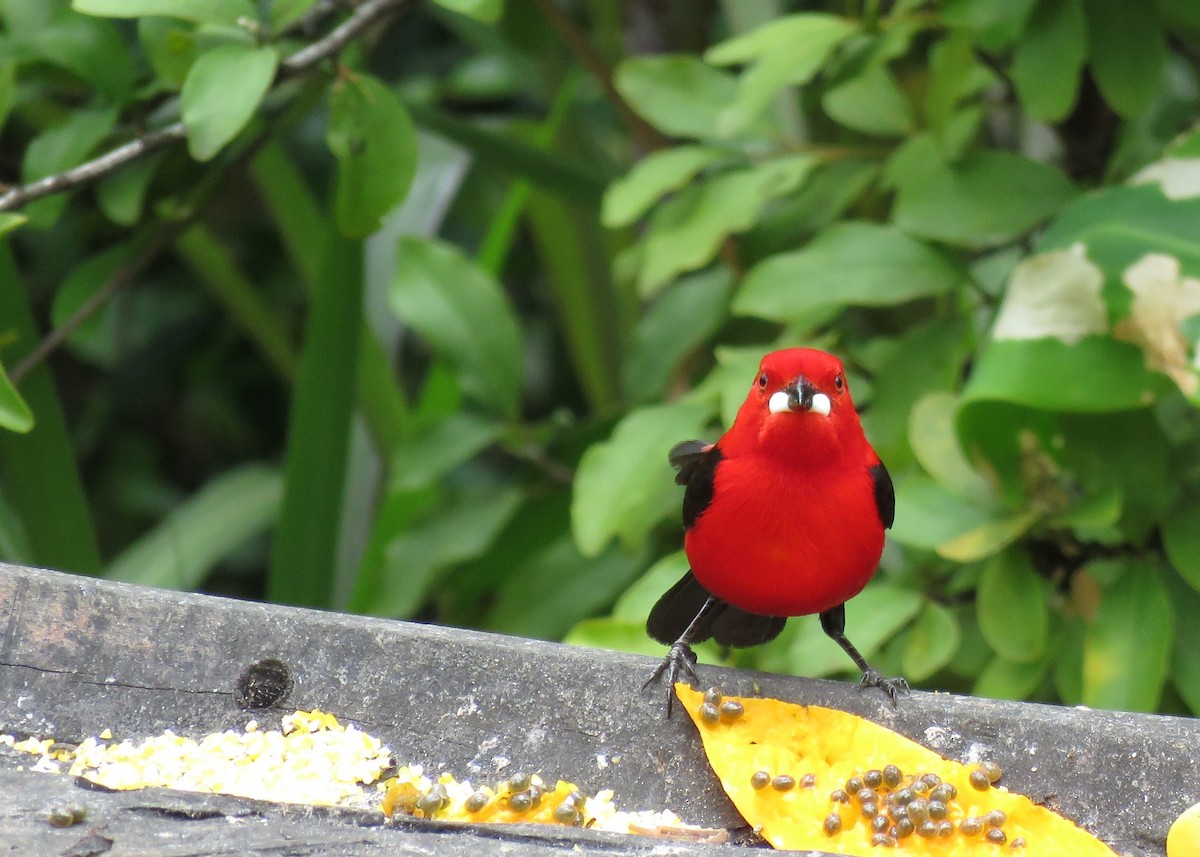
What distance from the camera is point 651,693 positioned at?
5.90ft

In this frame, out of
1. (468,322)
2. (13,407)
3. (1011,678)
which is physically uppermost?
(13,407)

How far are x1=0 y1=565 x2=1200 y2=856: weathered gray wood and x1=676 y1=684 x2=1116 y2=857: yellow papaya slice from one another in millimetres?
45

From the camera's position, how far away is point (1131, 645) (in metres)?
2.20

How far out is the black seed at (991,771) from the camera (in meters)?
1.67

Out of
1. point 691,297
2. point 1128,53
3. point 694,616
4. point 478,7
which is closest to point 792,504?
point 694,616

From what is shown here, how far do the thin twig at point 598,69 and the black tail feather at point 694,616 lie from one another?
5.50ft

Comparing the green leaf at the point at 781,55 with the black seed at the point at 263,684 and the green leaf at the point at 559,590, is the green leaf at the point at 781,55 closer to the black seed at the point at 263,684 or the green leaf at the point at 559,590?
the green leaf at the point at 559,590

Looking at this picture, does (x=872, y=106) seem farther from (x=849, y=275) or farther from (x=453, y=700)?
(x=453, y=700)

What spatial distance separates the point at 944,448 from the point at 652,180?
908 mm

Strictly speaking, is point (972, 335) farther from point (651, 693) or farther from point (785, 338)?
point (651, 693)

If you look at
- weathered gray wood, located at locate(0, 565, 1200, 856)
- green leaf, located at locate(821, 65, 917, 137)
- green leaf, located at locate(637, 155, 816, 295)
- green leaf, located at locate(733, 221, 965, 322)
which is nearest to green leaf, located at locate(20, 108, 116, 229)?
weathered gray wood, located at locate(0, 565, 1200, 856)

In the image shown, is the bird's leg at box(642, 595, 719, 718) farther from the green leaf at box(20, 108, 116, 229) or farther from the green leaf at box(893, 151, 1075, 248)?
the green leaf at box(20, 108, 116, 229)

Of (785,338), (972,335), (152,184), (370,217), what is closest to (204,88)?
(370,217)

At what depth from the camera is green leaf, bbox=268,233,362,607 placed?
306 cm
